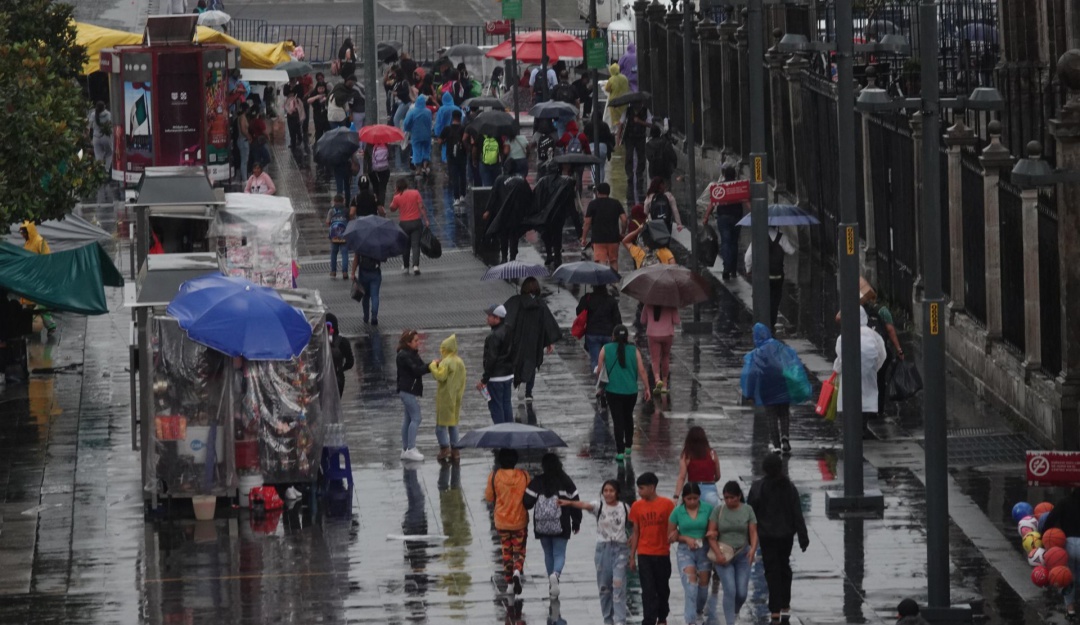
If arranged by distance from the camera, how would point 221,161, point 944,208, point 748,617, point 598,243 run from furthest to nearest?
point 221,161 → point 598,243 → point 944,208 → point 748,617

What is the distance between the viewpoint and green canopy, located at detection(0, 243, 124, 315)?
91.1ft

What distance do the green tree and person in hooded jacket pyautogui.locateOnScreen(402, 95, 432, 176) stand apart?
13.1 meters

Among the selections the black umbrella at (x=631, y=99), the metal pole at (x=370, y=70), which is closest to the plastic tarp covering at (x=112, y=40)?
the metal pole at (x=370, y=70)

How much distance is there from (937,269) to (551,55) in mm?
32401

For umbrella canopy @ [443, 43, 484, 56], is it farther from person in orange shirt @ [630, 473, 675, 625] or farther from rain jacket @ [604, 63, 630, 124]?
person in orange shirt @ [630, 473, 675, 625]

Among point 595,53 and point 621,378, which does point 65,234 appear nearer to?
point 621,378

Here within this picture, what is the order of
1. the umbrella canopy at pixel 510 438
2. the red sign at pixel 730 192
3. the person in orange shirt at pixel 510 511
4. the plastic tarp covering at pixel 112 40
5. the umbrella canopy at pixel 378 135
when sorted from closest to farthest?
the person in orange shirt at pixel 510 511 → the umbrella canopy at pixel 510 438 → the red sign at pixel 730 192 → the umbrella canopy at pixel 378 135 → the plastic tarp covering at pixel 112 40

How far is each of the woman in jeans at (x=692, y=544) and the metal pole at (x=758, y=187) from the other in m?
9.57

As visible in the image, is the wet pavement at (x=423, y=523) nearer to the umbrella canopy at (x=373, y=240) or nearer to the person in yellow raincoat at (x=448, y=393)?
the person in yellow raincoat at (x=448, y=393)

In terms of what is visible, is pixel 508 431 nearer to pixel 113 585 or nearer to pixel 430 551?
Result: pixel 430 551

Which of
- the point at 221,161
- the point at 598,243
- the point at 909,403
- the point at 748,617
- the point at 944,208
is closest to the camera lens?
the point at 748,617

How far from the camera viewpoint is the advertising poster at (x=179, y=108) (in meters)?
41.3

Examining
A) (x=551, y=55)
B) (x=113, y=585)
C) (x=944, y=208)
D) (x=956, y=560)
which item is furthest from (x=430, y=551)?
(x=551, y=55)

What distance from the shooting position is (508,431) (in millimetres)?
18969
